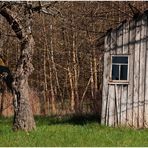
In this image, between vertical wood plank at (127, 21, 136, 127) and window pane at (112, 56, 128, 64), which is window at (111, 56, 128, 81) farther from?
vertical wood plank at (127, 21, 136, 127)

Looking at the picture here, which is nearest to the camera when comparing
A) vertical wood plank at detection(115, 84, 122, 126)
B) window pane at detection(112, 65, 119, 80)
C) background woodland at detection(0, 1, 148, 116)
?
vertical wood plank at detection(115, 84, 122, 126)

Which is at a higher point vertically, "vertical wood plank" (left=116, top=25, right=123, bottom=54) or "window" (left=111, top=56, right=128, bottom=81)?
"vertical wood plank" (left=116, top=25, right=123, bottom=54)

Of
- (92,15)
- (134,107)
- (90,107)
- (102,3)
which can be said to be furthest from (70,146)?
(102,3)

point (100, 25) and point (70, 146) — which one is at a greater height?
point (100, 25)

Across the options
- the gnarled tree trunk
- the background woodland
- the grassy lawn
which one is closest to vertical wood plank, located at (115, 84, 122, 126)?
the grassy lawn

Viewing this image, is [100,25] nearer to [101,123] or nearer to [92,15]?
[92,15]

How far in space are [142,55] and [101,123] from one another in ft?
9.77

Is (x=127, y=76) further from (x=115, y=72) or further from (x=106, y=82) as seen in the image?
(x=106, y=82)

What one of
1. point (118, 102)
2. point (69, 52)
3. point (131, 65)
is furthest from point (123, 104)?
point (69, 52)

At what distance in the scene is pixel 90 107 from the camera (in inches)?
971

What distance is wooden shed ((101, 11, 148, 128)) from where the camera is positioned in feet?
52.7

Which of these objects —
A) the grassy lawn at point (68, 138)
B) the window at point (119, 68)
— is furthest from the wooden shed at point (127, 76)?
the grassy lawn at point (68, 138)

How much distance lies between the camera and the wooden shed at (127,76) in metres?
16.1

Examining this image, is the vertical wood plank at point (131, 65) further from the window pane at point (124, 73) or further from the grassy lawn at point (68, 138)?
the grassy lawn at point (68, 138)
